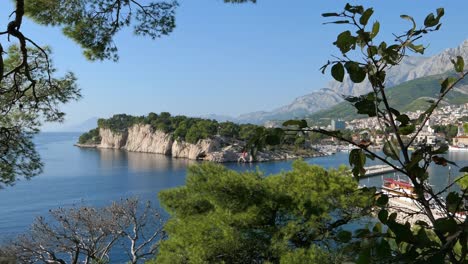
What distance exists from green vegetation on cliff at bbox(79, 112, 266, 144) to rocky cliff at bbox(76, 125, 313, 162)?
68cm

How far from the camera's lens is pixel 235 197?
697 centimetres

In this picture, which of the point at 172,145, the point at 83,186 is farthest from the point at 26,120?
the point at 172,145

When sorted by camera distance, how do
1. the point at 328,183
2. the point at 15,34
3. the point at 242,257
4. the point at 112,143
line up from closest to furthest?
the point at 15,34, the point at 242,257, the point at 328,183, the point at 112,143

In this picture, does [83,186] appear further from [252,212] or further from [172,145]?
[172,145]

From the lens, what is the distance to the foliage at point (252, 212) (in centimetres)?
631

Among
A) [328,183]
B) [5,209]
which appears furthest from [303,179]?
[5,209]

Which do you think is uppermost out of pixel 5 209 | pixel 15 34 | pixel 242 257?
pixel 15 34

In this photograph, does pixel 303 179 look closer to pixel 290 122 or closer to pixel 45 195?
pixel 290 122

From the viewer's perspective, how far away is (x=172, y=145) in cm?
4994

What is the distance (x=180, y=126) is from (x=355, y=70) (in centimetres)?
5002

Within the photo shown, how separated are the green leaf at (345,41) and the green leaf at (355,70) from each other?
0.03 m

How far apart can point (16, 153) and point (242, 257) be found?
3771mm

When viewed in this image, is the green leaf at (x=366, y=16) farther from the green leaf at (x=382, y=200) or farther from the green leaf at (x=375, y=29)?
the green leaf at (x=382, y=200)

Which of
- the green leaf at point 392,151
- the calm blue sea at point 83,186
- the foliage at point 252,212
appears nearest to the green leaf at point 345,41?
the green leaf at point 392,151
